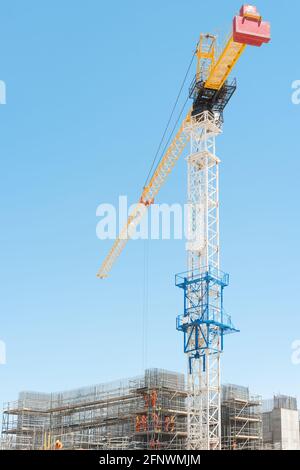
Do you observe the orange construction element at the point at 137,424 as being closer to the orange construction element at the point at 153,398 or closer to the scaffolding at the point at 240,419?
the orange construction element at the point at 153,398

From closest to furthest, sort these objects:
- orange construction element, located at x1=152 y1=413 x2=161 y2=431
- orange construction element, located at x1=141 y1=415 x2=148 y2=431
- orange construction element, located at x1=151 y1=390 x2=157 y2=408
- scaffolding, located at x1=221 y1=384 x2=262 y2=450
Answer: orange construction element, located at x1=152 y1=413 x2=161 y2=431
orange construction element, located at x1=151 y1=390 x2=157 y2=408
orange construction element, located at x1=141 y1=415 x2=148 y2=431
scaffolding, located at x1=221 y1=384 x2=262 y2=450

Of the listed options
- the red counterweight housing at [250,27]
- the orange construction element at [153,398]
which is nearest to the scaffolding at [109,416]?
the orange construction element at [153,398]

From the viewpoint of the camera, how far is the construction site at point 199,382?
183 ft

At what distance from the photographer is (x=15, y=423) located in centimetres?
7800

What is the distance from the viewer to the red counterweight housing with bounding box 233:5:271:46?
170ft

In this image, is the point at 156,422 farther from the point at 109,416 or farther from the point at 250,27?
the point at 250,27

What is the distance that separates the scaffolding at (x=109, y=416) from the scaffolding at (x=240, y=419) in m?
4.01

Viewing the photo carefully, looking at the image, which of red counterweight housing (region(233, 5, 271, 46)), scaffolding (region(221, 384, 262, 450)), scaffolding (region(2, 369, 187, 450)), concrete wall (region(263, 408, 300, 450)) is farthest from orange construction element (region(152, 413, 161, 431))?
red counterweight housing (region(233, 5, 271, 46))

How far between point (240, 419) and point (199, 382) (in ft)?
35.7

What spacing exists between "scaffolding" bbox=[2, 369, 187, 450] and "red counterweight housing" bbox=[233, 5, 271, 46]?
29887 mm

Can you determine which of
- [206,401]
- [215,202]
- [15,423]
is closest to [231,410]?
[206,401]

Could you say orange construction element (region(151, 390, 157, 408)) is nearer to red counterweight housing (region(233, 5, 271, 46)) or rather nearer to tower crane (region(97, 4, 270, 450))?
tower crane (region(97, 4, 270, 450))
